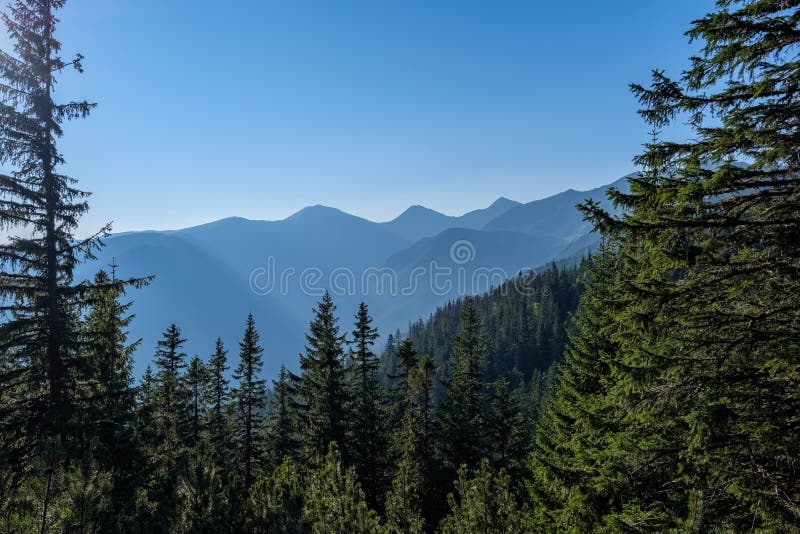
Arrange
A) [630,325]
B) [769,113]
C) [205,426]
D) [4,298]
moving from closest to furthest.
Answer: [769,113], [630,325], [4,298], [205,426]

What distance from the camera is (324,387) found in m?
25.0

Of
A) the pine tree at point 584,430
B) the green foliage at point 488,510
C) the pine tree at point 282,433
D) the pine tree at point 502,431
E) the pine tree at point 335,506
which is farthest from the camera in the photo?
the pine tree at point 282,433

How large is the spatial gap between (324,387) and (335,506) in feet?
56.9

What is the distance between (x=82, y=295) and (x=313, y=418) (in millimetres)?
14886

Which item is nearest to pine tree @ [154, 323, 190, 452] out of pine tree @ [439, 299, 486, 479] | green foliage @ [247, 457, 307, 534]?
green foliage @ [247, 457, 307, 534]

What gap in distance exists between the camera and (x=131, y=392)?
46.9 ft

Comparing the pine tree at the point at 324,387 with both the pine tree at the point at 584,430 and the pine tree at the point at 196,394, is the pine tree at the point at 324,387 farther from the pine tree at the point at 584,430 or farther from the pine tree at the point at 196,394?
the pine tree at the point at 584,430

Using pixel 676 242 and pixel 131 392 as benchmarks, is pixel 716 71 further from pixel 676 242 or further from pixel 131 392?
pixel 131 392

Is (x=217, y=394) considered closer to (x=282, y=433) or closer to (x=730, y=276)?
(x=282, y=433)

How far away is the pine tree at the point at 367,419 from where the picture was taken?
27.1 meters

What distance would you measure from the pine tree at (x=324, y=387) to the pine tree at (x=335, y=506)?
15582mm

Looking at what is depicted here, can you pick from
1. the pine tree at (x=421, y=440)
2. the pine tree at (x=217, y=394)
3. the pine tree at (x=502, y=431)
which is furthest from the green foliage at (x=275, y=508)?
the pine tree at (x=217, y=394)

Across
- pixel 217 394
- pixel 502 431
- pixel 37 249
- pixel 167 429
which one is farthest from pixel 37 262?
pixel 502 431

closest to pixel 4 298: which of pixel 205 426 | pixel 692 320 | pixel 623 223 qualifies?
pixel 623 223
